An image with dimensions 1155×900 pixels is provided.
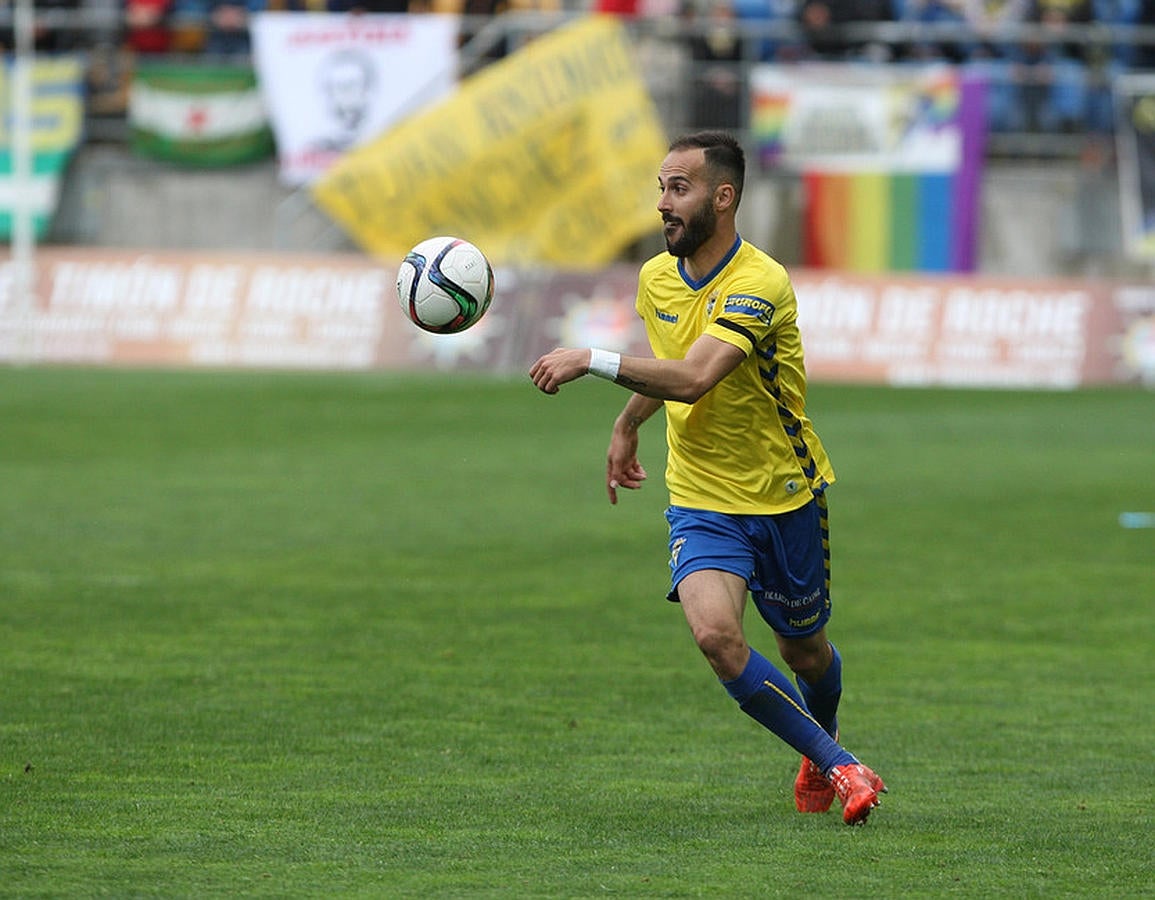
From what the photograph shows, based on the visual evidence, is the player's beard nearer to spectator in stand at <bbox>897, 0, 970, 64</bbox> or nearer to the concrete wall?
the concrete wall

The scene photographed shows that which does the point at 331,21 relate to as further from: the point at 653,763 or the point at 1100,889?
the point at 1100,889

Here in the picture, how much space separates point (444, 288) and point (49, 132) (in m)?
23.7

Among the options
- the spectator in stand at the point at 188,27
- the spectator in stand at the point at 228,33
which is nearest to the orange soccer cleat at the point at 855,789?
the spectator in stand at the point at 228,33

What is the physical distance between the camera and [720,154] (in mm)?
6934

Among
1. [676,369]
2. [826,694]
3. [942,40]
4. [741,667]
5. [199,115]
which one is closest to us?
[676,369]

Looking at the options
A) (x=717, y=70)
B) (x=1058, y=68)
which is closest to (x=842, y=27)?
(x=717, y=70)

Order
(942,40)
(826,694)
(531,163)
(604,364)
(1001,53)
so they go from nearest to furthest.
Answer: (604,364) → (826,694) → (531,163) → (942,40) → (1001,53)

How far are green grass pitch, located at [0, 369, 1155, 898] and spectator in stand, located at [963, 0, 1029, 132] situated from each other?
35.1 feet

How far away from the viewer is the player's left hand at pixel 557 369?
626cm

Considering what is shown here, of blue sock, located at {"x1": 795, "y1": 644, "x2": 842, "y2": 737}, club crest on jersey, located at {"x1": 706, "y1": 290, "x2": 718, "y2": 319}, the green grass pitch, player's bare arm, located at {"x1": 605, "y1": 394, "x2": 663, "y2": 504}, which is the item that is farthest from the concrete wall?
club crest on jersey, located at {"x1": 706, "y1": 290, "x2": 718, "y2": 319}

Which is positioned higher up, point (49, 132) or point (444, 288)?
point (444, 288)

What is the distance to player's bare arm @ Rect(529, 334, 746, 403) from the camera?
6.41m

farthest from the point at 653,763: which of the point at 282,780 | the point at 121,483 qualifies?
the point at 121,483

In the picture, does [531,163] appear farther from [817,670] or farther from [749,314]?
[749,314]
